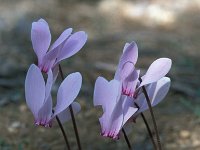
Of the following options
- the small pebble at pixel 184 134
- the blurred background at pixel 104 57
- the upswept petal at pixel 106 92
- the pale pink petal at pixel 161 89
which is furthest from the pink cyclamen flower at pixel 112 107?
the small pebble at pixel 184 134

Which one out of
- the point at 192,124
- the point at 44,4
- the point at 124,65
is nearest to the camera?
the point at 124,65

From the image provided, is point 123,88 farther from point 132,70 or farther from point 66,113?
point 66,113

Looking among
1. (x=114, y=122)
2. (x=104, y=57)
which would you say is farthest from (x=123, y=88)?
(x=104, y=57)

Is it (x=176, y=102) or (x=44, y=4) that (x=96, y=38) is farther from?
(x=176, y=102)

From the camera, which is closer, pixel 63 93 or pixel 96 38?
pixel 63 93

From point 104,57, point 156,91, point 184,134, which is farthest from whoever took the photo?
point 104,57

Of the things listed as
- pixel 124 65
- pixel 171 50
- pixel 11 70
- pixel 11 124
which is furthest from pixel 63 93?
pixel 171 50
